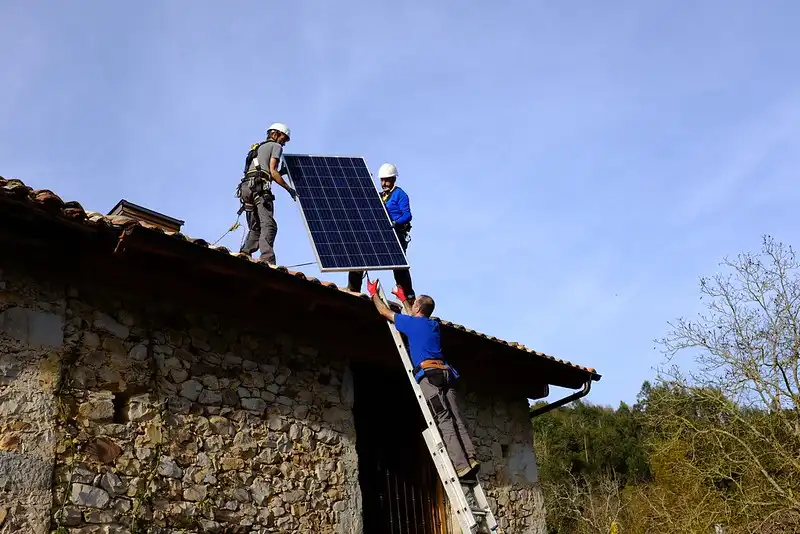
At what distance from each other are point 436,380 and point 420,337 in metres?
0.39

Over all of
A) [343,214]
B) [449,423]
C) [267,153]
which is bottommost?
[449,423]

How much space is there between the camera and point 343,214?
312 inches

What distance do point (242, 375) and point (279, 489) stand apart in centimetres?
97

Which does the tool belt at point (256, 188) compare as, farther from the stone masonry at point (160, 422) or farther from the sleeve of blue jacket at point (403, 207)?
the stone masonry at point (160, 422)

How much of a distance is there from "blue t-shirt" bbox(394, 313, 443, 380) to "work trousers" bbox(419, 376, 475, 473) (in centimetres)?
19

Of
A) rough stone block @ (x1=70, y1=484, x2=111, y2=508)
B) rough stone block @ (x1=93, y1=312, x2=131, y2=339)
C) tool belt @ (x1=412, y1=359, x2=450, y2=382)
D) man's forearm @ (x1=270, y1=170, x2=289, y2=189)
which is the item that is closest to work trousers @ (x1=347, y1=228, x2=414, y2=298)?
man's forearm @ (x1=270, y1=170, x2=289, y2=189)

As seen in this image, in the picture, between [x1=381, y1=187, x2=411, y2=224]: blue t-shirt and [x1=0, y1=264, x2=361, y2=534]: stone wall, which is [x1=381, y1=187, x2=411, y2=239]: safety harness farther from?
[x1=0, y1=264, x2=361, y2=534]: stone wall

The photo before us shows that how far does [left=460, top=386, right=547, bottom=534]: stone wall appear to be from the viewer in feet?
27.8

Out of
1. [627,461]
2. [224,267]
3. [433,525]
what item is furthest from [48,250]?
[627,461]

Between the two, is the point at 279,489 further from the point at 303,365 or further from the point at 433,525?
the point at 433,525

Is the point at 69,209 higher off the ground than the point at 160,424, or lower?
higher

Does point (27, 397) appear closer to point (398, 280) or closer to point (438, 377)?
point (438, 377)

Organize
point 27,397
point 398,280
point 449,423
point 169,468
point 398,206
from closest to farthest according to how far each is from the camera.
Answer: point 27,397 < point 169,468 < point 449,423 < point 398,280 < point 398,206

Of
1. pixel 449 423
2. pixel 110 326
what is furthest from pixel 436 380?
pixel 110 326
